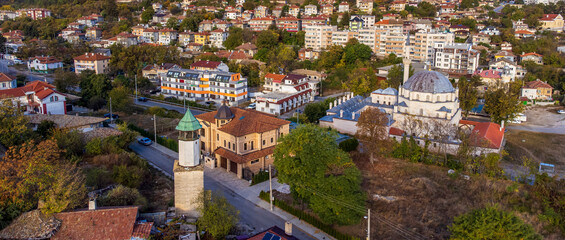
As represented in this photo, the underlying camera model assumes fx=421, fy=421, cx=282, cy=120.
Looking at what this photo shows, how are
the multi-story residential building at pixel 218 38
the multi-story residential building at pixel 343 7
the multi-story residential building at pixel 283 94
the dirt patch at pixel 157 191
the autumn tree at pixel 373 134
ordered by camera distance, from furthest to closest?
the multi-story residential building at pixel 343 7
the multi-story residential building at pixel 218 38
the multi-story residential building at pixel 283 94
the autumn tree at pixel 373 134
the dirt patch at pixel 157 191

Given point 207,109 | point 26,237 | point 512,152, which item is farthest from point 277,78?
point 26,237

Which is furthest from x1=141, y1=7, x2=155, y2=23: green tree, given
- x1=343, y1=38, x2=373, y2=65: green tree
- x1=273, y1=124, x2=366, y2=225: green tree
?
x1=273, y1=124, x2=366, y2=225: green tree

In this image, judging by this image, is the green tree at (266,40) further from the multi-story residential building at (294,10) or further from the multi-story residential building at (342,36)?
the multi-story residential building at (294,10)

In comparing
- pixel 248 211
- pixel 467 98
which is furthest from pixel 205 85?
pixel 248 211

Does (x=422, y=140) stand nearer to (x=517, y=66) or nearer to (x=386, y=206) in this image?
(x=386, y=206)

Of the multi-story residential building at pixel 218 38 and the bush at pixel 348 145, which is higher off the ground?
the multi-story residential building at pixel 218 38

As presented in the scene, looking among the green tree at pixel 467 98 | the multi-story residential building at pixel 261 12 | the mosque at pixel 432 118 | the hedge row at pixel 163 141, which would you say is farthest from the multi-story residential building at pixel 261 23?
the mosque at pixel 432 118

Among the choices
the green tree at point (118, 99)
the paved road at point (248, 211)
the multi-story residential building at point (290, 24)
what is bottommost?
the paved road at point (248, 211)

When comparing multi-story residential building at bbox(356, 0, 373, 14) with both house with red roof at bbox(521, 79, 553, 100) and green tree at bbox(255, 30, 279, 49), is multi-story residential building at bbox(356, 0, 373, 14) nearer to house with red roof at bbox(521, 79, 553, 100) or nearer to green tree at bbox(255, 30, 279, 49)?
green tree at bbox(255, 30, 279, 49)
